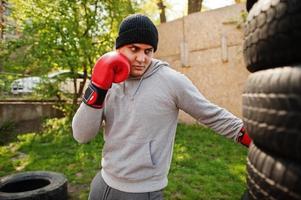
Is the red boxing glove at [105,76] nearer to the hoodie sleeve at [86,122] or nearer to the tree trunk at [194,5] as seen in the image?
the hoodie sleeve at [86,122]

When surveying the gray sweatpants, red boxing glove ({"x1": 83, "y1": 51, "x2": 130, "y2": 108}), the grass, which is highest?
red boxing glove ({"x1": 83, "y1": 51, "x2": 130, "y2": 108})

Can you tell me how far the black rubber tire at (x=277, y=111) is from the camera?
3.08ft

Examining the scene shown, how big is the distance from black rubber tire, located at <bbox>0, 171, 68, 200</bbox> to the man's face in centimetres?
225

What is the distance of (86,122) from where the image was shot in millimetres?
1929

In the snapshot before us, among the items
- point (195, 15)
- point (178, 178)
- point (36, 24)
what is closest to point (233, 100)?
point (195, 15)

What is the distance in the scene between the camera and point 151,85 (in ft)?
6.67

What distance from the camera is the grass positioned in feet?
14.3

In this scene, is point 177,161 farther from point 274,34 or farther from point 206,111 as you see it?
point 274,34

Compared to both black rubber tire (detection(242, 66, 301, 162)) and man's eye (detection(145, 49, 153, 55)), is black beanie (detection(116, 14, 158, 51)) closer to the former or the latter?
man's eye (detection(145, 49, 153, 55))

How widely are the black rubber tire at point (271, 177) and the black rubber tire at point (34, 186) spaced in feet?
9.51

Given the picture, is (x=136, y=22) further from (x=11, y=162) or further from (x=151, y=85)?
(x=11, y=162)

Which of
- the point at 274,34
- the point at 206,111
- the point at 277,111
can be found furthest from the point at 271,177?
the point at 206,111

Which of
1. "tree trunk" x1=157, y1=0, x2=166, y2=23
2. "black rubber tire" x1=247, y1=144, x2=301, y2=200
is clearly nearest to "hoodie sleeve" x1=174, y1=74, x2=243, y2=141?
"black rubber tire" x1=247, y1=144, x2=301, y2=200

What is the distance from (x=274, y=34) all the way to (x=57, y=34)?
24.6 feet
